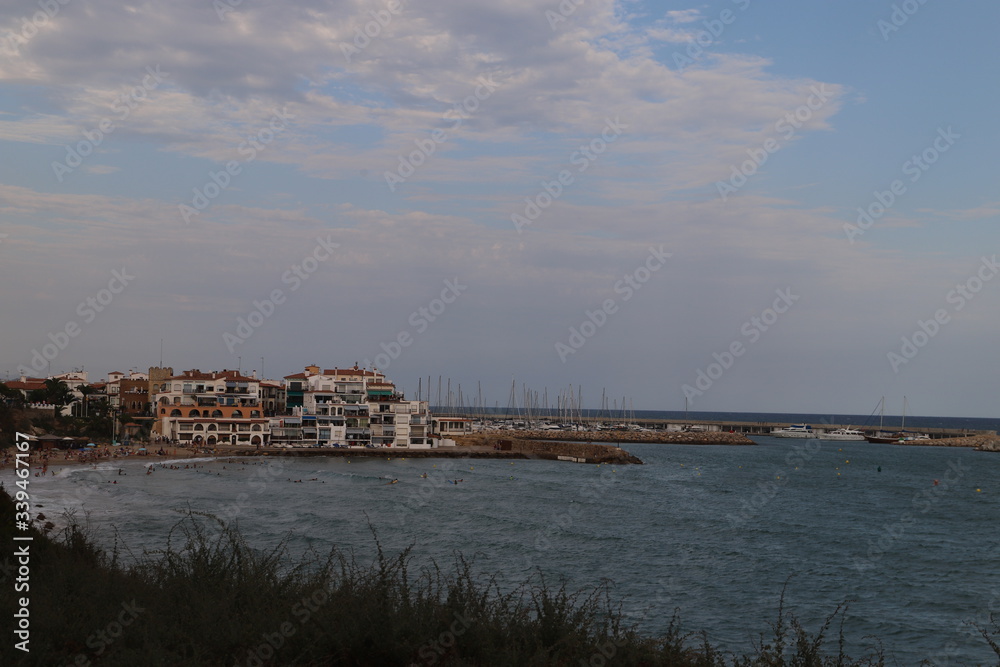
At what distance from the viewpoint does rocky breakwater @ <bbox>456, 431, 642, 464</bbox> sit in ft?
267

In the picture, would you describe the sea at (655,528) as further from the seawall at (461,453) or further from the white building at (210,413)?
the white building at (210,413)

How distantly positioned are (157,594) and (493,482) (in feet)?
159

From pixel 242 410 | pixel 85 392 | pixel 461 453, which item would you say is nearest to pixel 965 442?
pixel 461 453

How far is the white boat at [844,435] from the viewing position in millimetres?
139500

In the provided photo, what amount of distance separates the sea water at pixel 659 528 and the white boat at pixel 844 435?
7220 centimetres

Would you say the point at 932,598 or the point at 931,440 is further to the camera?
the point at 931,440

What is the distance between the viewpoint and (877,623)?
21.8 metres

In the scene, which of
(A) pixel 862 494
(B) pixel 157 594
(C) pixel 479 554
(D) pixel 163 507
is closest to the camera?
(B) pixel 157 594

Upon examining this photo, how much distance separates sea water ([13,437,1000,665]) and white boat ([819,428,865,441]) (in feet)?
237

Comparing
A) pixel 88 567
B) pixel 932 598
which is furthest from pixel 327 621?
pixel 932 598

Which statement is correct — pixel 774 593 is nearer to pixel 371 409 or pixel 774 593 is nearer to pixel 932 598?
pixel 932 598

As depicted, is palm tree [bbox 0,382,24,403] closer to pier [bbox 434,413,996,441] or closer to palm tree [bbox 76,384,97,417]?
palm tree [bbox 76,384,97,417]

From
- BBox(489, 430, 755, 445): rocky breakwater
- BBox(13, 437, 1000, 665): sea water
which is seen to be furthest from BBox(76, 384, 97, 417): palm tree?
BBox(489, 430, 755, 445): rocky breakwater

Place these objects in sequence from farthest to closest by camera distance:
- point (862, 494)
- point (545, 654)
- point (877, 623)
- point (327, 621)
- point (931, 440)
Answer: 1. point (931, 440)
2. point (862, 494)
3. point (877, 623)
4. point (327, 621)
5. point (545, 654)
